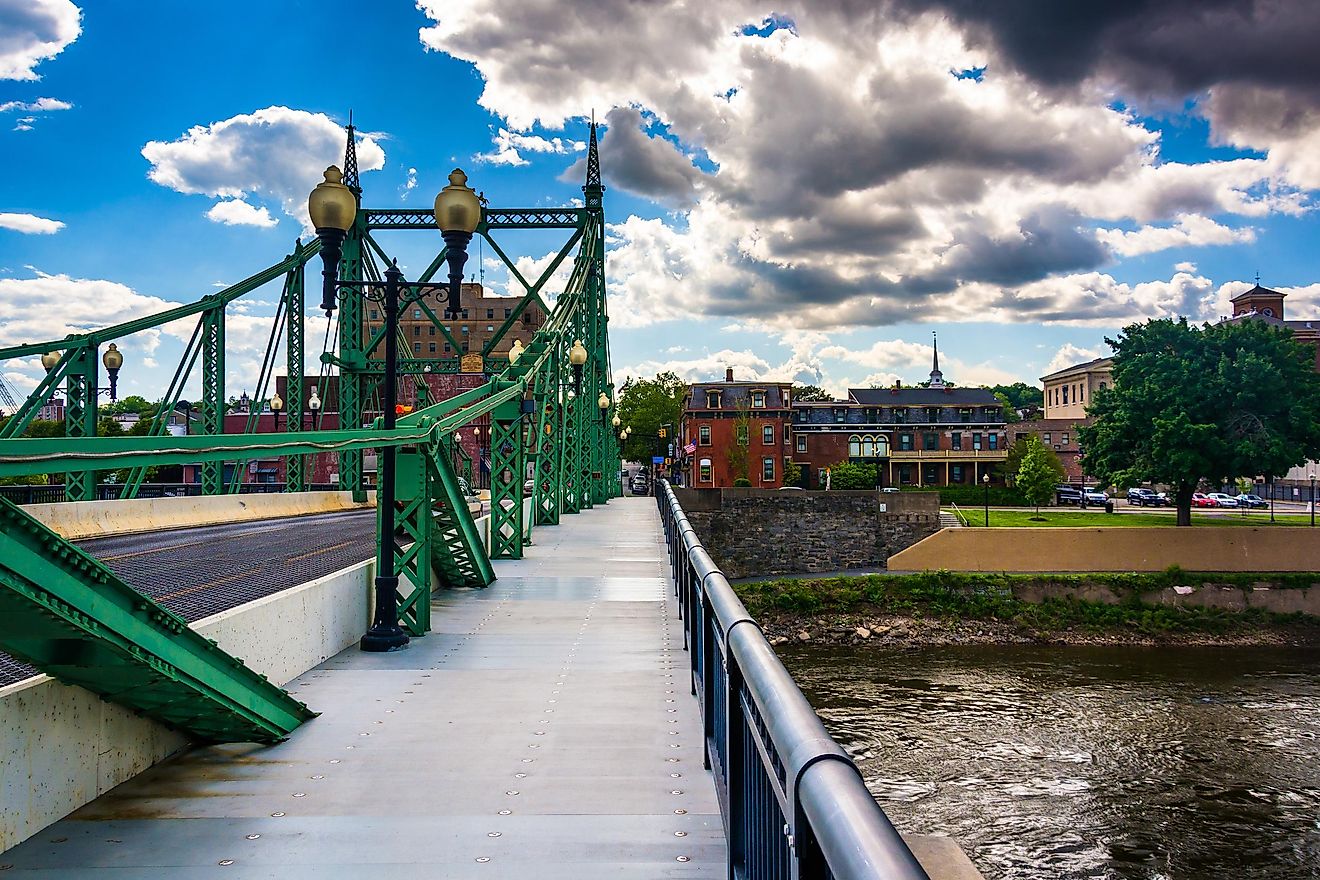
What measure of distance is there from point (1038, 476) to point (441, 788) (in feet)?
204

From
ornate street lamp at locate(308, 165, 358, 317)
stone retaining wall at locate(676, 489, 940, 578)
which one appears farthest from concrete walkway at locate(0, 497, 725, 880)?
stone retaining wall at locate(676, 489, 940, 578)

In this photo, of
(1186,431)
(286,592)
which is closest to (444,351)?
(1186,431)

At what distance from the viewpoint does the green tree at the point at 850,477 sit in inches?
2872

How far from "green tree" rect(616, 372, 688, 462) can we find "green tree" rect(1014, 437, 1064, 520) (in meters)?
38.0

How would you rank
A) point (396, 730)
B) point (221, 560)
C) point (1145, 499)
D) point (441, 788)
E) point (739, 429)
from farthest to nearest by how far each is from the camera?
point (739, 429)
point (1145, 499)
point (221, 560)
point (396, 730)
point (441, 788)

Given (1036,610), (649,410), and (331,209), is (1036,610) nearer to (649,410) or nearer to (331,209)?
(331,209)

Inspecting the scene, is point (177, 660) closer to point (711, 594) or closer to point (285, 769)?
point (285, 769)

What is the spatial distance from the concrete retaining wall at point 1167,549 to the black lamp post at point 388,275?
38.0 metres

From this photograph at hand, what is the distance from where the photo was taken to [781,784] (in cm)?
255

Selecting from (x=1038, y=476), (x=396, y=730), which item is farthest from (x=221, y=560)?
(x=1038, y=476)

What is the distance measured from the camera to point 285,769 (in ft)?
19.0

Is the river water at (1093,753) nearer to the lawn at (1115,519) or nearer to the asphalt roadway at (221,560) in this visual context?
the asphalt roadway at (221,560)

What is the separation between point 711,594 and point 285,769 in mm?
2942

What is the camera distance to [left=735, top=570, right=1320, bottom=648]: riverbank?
129ft
